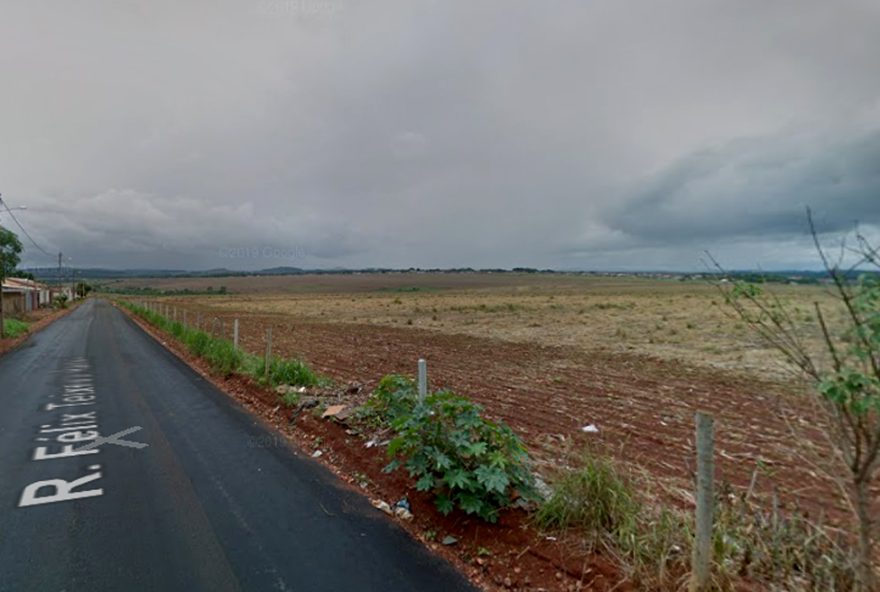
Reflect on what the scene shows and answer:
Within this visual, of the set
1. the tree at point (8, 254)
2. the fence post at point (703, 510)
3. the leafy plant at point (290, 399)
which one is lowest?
the leafy plant at point (290, 399)

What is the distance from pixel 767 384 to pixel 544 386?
19.6ft

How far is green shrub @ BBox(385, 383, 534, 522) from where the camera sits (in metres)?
3.84

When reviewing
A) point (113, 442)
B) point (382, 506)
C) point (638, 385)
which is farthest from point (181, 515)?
point (638, 385)

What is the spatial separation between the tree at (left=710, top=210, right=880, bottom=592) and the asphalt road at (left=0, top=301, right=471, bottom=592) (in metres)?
2.58

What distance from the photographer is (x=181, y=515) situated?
4164mm

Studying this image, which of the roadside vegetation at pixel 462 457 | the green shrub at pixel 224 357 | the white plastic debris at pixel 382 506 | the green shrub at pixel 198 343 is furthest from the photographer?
the green shrub at pixel 198 343

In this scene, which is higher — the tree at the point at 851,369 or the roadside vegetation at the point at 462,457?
the tree at the point at 851,369

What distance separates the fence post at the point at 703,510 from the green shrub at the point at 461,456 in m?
1.43

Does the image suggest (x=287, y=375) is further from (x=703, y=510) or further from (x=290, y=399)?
(x=703, y=510)

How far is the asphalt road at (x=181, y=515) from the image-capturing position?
330 centimetres

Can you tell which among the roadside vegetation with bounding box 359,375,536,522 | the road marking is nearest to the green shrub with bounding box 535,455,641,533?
the roadside vegetation with bounding box 359,375,536,522

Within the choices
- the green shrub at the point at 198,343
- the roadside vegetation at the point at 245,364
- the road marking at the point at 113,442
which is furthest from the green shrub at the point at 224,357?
the road marking at the point at 113,442

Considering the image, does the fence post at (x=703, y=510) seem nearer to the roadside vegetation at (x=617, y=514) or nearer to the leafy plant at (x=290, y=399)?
the roadside vegetation at (x=617, y=514)

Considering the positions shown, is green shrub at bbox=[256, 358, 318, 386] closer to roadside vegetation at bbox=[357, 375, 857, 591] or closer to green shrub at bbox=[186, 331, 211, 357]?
green shrub at bbox=[186, 331, 211, 357]
